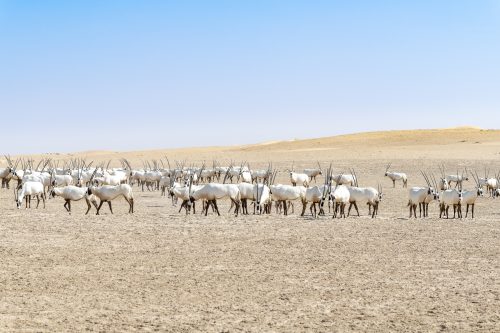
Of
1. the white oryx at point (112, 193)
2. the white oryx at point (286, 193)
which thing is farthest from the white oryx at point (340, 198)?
the white oryx at point (112, 193)

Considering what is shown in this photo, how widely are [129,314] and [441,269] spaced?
19.5 feet

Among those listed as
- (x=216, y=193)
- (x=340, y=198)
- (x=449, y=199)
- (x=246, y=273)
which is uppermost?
(x=216, y=193)

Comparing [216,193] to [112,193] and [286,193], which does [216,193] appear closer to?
[286,193]

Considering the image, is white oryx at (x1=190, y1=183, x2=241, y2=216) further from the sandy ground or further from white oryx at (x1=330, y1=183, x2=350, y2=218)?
white oryx at (x1=330, y1=183, x2=350, y2=218)

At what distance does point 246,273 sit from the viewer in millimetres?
12008

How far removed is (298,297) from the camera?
Answer: 10156 millimetres

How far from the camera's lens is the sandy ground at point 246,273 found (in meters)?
8.95

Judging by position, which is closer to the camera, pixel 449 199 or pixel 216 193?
pixel 449 199

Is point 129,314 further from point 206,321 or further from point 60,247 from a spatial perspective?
point 60,247

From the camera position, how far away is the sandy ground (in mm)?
8953

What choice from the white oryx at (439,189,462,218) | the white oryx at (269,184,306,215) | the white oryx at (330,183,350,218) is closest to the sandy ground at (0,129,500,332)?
the white oryx at (330,183,350,218)

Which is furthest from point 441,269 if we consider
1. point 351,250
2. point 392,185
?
point 392,185

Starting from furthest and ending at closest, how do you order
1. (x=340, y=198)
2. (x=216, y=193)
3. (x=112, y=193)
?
(x=112, y=193) → (x=216, y=193) → (x=340, y=198)

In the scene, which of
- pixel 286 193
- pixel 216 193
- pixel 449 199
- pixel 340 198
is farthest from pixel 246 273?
pixel 449 199
